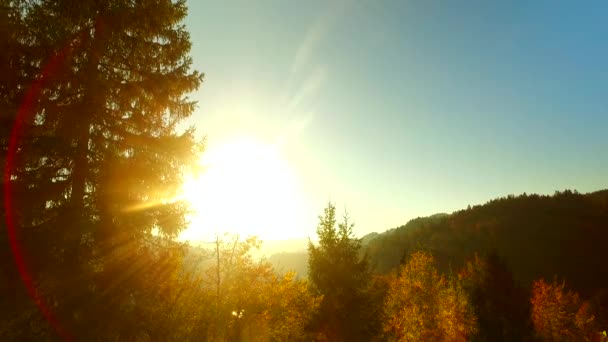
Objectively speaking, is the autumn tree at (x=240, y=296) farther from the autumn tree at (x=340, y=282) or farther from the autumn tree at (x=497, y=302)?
the autumn tree at (x=497, y=302)

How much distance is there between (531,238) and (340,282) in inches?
5237

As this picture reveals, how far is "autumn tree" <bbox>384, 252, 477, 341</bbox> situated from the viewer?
2011cm

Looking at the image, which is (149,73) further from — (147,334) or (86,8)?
(147,334)

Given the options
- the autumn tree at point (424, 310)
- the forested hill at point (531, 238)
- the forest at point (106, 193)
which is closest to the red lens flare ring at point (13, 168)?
the forest at point (106, 193)

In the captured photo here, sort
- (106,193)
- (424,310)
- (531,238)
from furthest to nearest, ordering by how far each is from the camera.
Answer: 1. (531,238)
2. (424,310)
3. (106,193)

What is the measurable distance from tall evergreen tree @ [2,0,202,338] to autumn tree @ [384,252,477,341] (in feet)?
49.0

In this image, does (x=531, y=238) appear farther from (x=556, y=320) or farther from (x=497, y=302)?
(x=497, y=302)

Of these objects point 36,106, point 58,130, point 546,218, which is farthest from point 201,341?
point 546,218

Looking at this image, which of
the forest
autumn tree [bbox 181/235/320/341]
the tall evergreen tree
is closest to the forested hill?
autumn tree [bbox 181/235/320/341]

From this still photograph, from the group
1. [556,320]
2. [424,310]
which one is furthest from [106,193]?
[556,320]

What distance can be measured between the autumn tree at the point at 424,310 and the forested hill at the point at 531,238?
79881 millimetres

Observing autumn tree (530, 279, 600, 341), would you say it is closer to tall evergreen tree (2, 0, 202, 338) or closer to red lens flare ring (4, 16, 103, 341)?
tall evergreen tree (2, 0, 202, 338)

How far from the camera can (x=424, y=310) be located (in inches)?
946

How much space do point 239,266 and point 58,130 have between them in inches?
303
